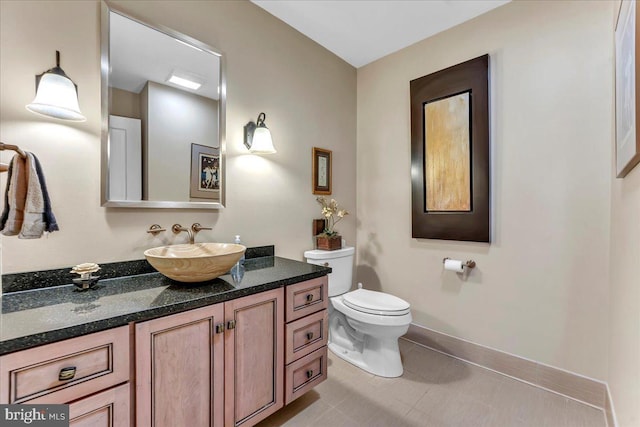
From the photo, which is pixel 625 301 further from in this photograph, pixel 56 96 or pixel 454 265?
pixel 56 96

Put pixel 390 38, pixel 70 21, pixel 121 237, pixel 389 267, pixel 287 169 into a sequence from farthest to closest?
pixel 389 267
pixel 390 38
pixel 287 169
pixel 121 237
pixel 70 21

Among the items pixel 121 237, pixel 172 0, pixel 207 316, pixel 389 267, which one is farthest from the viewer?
pixel 389 267

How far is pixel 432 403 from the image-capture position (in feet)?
5.52

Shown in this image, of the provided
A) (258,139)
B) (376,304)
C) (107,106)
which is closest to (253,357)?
(376,304)

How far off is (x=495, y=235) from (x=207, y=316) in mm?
1956

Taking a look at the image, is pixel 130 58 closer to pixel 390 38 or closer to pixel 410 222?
pixel 390 38

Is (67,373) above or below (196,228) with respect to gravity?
below

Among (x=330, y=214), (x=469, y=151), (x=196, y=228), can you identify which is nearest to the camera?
(x=196, y=228)

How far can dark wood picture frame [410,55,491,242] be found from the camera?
2.03 m

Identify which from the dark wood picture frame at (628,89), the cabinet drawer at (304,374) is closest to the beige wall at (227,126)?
the cabinet drawer at (304,374)

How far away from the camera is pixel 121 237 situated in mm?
1437

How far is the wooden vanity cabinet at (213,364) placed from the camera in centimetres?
103

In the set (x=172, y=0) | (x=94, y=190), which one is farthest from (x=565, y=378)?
(x=172, y=0)

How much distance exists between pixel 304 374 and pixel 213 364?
583 mm
